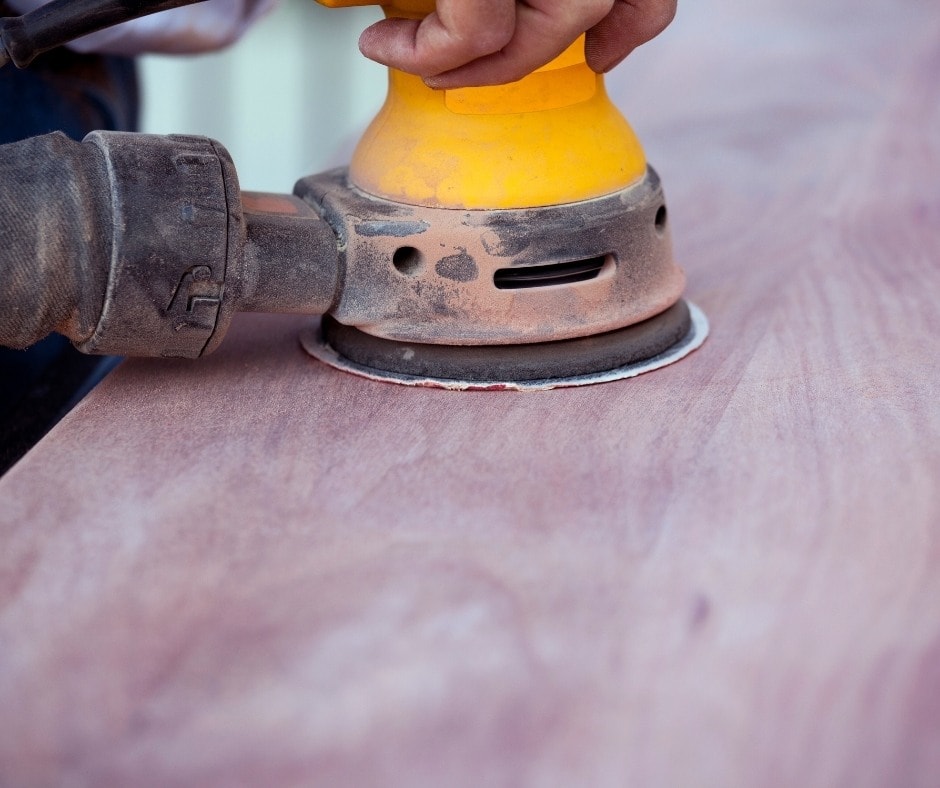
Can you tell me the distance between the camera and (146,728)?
455mm

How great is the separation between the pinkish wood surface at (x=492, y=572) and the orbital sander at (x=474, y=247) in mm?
35

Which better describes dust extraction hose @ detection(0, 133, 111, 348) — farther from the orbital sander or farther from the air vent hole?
the air vent hole

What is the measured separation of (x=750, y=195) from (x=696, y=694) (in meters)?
0.78

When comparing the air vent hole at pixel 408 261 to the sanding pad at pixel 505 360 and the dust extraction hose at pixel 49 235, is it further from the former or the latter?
the dust extraction hose at pixel 49 235

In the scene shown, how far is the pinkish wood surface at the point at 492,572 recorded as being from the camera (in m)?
0.45

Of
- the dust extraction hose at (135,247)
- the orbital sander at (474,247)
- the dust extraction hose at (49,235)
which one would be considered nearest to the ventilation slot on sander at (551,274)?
the orbital sander at (474,247)

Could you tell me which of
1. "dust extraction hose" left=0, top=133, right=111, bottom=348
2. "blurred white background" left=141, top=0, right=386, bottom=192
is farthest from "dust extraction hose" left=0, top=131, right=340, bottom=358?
"blurred white background" left=141, top=0, right=386, bottom=192

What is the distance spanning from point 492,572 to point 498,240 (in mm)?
270

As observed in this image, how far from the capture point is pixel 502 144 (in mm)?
758

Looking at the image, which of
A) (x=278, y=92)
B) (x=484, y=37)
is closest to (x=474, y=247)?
(x=484, y=37)

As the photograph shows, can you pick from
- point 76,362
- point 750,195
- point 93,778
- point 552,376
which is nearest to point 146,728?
point 93,778

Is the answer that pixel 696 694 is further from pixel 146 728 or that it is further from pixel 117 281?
pixel 117 281

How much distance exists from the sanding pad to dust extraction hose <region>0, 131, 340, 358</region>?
0.07m

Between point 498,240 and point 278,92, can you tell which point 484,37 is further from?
point 278,92
